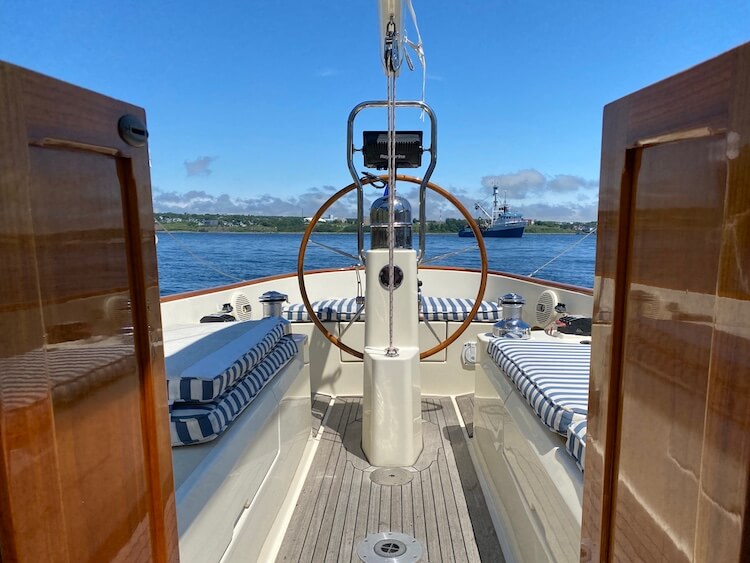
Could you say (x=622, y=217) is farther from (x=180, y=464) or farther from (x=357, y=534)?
(x=357, y=534)

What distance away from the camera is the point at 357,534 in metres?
1.56

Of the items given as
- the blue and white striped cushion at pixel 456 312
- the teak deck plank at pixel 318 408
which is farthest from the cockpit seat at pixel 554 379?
the teak deck plank at pixel 318 408

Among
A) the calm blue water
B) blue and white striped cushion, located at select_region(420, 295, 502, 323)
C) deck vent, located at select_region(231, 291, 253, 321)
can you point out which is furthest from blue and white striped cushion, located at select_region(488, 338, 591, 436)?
the calm blue water

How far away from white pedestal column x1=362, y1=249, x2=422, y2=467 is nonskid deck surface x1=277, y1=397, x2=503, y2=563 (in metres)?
0.10

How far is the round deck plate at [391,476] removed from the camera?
1864mm

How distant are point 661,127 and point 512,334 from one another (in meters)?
1.67

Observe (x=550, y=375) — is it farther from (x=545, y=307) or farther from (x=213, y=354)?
(x=545, y=307)

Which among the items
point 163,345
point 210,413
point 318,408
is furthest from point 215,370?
point 318,408

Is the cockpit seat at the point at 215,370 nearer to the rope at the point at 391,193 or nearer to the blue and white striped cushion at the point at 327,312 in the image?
the rope at the point at 391,193

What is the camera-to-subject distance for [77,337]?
405 mm

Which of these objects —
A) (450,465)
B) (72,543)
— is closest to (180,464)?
(72,543)

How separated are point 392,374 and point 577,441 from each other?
3.34ft

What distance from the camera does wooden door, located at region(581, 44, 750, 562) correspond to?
324mm

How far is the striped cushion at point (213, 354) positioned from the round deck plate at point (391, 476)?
707 millimetres
